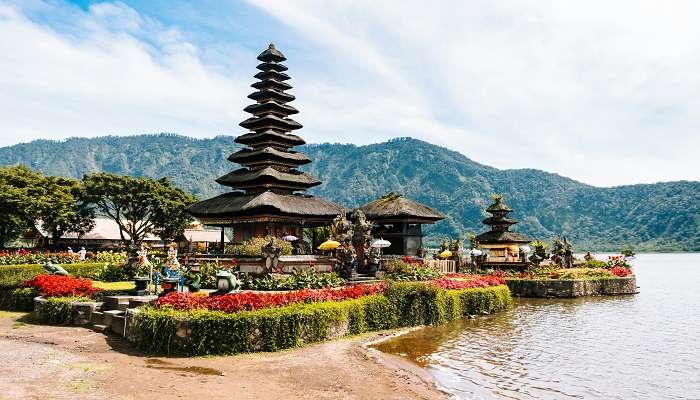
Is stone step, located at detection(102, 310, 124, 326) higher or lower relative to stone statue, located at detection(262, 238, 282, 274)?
lower

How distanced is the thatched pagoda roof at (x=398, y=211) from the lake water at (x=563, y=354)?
16.4 m

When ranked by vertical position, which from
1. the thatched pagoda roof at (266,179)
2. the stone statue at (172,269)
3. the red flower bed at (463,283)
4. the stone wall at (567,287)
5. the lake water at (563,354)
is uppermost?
the thatched pagoda roof at (266,179)

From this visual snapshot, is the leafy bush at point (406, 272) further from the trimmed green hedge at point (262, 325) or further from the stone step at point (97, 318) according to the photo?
the stone step at point (97, 318)

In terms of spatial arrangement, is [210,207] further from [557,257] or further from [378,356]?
[557,257]

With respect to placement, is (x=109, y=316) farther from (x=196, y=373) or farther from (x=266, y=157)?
(x=266, y=157)

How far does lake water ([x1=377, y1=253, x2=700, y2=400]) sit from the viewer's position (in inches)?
601

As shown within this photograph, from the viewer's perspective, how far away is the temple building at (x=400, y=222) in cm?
4753

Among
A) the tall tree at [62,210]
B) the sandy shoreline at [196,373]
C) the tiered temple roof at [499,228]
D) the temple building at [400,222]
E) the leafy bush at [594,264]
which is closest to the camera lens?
the sandy shoreline at [196,373]

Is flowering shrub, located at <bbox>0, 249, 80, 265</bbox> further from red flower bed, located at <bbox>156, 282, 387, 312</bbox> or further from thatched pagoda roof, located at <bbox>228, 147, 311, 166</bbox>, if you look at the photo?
red flower bed, located at <bbox>156, 282, 387, 312</bbox>

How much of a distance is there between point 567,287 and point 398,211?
1616cm

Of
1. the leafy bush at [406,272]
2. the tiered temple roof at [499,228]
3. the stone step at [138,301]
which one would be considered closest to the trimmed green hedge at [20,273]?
the stone step at [138,301]

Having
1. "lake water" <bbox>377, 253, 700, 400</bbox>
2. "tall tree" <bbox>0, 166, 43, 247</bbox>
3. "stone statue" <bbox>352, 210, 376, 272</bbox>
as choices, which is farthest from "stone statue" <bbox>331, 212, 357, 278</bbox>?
"tall tree" <bbox>0, 166, 43, 247</bbox>

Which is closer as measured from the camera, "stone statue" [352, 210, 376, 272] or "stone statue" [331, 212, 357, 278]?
"stone statue" [331, 212, 357, 278]

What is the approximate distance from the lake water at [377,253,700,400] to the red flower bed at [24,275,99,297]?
14341mm
